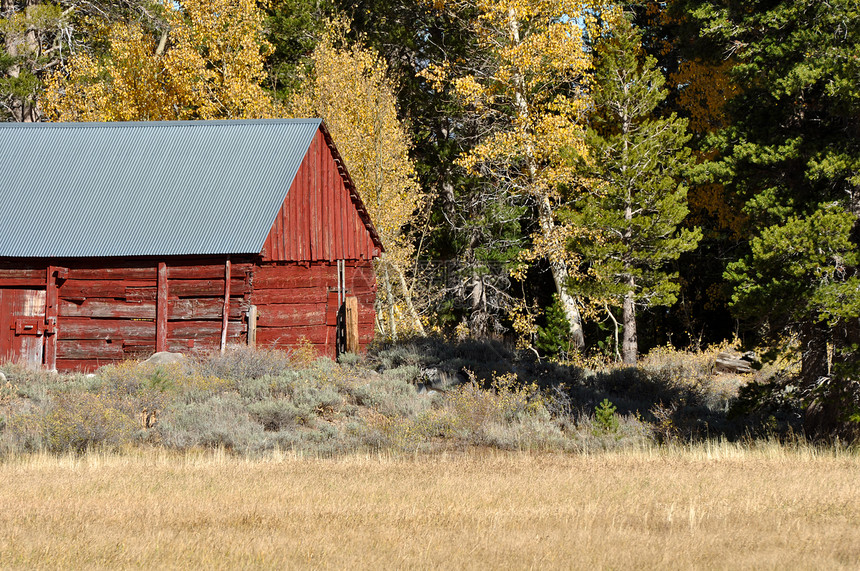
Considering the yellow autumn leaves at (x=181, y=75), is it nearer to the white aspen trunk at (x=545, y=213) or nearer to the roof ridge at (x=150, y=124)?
the roof ridge at (x=150, y=124)

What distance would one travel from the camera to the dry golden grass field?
7770mm

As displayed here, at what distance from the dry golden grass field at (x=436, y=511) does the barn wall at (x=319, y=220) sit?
28.8ft

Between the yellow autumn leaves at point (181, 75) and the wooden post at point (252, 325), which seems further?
the yellow autumn leaves at point (181, 75)

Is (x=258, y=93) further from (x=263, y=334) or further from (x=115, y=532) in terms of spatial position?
(x=115, y=532)

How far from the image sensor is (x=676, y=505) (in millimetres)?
9812

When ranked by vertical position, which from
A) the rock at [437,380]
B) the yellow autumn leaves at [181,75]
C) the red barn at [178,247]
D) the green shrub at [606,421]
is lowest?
the green shrub at [606,421]

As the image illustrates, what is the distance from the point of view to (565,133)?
84.8 feet

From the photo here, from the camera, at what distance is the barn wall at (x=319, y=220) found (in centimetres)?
2158

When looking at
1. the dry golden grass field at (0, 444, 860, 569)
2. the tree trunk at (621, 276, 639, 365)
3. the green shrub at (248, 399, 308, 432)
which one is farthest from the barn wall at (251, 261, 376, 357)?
the tree trunk at (621, 276, 639, 365)

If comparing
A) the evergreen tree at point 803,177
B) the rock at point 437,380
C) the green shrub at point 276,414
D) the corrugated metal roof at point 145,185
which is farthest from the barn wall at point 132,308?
the evergreen tree at point 803,177

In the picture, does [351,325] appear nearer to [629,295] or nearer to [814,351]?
[629,295]

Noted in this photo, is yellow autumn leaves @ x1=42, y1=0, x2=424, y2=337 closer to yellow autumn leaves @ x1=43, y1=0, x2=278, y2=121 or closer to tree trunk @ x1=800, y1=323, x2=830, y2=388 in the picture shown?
yellow autumn leaves @ x1=43, y1=0, x2=278, y2=121

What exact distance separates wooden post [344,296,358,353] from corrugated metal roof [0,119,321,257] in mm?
2471

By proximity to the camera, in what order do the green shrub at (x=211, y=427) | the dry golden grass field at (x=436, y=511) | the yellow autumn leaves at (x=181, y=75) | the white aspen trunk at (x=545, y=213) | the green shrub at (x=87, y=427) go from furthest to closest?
the yellow autumn leaves at (x=181, y=75), the white aspen trunk at (x=545, y=213), the green shrub at (x=211, y=427), the green shrub at (x=87, y=427), the dry golden grass field at (x=436, y=511)
